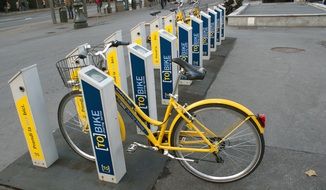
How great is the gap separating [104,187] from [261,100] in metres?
3.33

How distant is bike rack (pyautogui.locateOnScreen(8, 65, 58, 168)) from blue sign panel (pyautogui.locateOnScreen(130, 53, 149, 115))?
1164 mm

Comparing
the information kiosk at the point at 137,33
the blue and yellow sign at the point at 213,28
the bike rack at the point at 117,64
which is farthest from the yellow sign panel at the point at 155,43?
the blue and yellow sign at the point at 213,28

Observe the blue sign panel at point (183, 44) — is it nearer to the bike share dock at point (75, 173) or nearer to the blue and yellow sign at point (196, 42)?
the blue and yellow sign at point (196, 42)

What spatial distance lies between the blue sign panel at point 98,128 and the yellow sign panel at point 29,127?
785mm

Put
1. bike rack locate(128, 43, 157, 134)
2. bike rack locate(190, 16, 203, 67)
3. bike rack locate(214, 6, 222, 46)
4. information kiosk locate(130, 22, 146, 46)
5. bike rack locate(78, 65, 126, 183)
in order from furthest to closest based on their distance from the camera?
bike rack locate(214, 6, 222, 46), bike rack locate(190, 16, 203, 67), information kiosk locate(130, 22, 146, 46), bike rack locate(128, 43, 157, 134), bike rack locate(78, 65, 126, 183)

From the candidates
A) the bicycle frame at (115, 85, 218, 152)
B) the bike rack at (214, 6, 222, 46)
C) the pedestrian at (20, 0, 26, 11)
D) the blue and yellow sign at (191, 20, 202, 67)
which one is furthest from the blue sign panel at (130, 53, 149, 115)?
the pedestrian at (20, 0, 26, 11)

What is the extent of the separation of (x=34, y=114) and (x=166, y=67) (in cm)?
240

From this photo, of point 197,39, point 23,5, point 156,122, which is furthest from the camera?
point 23,5

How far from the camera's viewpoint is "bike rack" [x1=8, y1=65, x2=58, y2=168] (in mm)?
3172

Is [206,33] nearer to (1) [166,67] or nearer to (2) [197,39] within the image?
(2) [197,39]

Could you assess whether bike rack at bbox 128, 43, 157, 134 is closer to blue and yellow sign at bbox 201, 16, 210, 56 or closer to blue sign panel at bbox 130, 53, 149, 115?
blue sign panel at bbox 130, 53, 149, 115

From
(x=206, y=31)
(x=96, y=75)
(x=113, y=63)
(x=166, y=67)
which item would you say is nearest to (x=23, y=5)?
(x=206, y=31)

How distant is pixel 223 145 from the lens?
3.10m

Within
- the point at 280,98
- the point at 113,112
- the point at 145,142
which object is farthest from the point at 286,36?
the point at 113,112
